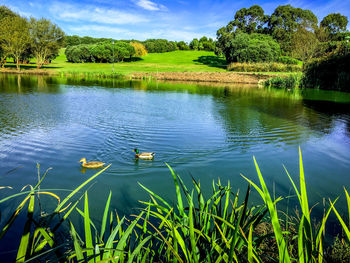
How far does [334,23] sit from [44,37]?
8393 cm

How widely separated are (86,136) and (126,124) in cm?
257

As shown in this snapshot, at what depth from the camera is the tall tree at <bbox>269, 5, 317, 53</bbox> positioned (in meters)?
69.6

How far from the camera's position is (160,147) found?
9047 mm

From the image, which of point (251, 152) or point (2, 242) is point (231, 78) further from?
point (2, 242)

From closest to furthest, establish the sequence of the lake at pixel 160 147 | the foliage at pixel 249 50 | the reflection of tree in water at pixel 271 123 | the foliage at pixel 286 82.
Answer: the lake at pixel 160 147, the reflection of tree in water at pixel 271 123, the foliage at pixel 286 82, the foliage at pixel 249 50

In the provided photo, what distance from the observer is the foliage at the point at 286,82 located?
110 ft

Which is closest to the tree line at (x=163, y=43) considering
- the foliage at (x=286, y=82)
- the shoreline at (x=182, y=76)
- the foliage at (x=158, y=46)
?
the foliage at (x=158, y=46)

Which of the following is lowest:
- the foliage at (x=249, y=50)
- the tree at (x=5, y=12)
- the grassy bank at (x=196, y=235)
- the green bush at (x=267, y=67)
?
the grassy bank at (x=196, y=235)

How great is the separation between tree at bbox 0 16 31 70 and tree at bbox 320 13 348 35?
8259 cm

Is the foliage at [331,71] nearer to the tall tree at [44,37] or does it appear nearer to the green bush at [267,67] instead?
the green bush at [267,67]

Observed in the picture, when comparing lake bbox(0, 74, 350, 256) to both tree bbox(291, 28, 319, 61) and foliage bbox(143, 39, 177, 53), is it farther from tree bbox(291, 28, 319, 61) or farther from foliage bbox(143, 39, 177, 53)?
foliage bbox(143, 39, 177, 53)

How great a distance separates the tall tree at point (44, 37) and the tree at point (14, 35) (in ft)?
4.94

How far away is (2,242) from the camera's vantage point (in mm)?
3945

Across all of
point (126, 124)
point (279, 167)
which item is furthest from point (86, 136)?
point (279, 167)
